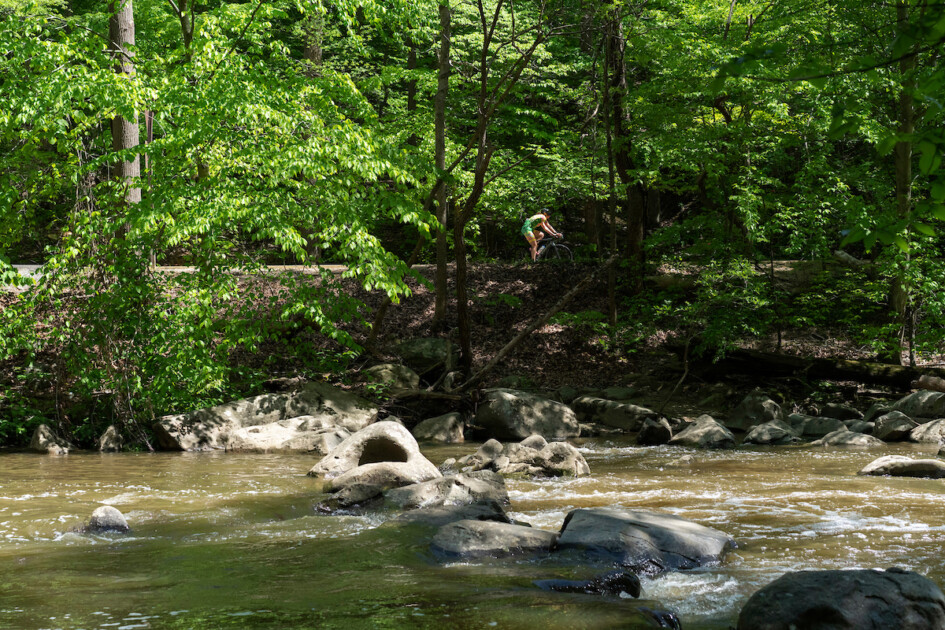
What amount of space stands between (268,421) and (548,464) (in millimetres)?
4747

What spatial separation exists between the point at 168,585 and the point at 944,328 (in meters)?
11.7

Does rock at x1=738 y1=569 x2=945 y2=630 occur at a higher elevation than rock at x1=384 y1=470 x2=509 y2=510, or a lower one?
higher

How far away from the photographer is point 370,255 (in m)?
9.88

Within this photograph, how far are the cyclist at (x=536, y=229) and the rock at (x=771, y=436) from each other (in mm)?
7927

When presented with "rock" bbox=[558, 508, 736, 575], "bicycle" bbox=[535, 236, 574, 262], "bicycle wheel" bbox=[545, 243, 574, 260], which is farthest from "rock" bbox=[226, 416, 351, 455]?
"bicycle wheel" bbox=[545, 243, 574, 260]

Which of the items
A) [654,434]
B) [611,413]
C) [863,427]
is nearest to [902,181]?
[863,427]

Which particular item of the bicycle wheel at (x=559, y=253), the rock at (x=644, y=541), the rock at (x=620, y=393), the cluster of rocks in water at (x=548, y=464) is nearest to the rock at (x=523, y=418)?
the cluster of rocks in water at (x=548, y=464)

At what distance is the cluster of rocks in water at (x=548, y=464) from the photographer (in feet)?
10.7

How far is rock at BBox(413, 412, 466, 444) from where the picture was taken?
11.5 meters

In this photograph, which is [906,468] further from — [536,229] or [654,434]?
[536,229]

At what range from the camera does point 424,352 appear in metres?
14.9

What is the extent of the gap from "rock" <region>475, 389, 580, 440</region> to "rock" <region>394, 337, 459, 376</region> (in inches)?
110

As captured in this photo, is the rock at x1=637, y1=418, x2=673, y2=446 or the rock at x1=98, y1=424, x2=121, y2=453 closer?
the rock at x1=98, y1=424, x2=121, y2=453

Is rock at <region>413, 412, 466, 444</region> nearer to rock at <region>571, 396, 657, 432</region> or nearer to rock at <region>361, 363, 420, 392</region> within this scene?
rock at <region>361, 363, 420, 392</region>
